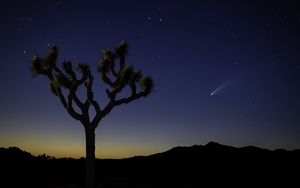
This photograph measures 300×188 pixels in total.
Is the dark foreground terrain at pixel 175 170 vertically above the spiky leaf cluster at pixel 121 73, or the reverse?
the spiky leaf cluster at pixel 121 73

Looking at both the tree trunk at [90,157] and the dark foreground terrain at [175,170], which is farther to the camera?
the dark foreground terrain at [175,170]

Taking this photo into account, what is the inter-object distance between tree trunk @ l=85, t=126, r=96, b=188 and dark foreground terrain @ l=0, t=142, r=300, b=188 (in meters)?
0.41

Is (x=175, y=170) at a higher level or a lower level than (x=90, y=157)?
lower

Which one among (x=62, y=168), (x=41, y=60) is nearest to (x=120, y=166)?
(x=62, y=168)

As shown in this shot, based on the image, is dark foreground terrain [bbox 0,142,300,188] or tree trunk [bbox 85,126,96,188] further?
dark foreground terrain [bbox 0,142,300,188]

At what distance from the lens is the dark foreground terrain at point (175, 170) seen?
15.4 m

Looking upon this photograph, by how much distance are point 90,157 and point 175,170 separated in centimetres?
605

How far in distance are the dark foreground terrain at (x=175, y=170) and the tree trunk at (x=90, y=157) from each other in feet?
1.35

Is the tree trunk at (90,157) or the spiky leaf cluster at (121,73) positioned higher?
the spiky leaf cluster at (121,73)

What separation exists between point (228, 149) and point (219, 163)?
4.86 meters

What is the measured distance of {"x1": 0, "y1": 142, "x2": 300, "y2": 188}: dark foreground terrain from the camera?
15438 millimetres

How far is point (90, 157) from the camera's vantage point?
1460 cm

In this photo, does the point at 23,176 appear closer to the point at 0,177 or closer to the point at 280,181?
the point at 0,177

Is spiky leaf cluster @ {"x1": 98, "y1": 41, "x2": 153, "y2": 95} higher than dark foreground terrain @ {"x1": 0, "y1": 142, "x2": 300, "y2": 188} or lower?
higher
